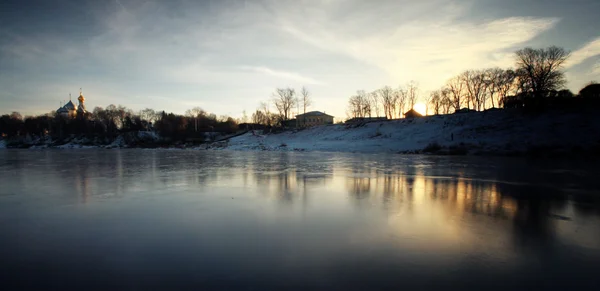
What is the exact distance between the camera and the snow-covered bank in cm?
3087

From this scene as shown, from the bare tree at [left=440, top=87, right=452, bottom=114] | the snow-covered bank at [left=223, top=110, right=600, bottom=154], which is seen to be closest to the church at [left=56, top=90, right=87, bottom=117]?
the snow-covered bank at [left=223, top=110, right=600, bottom=154]

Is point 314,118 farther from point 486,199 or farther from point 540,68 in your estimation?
point 486,199

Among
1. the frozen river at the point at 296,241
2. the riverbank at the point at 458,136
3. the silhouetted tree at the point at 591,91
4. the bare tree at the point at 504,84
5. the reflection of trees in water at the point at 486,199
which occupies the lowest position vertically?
the reflection of trees in water at the point at 486,199

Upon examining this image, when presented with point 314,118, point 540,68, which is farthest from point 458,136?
point 314,118

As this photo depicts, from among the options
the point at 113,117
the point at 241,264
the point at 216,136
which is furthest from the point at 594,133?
the point at 113,117

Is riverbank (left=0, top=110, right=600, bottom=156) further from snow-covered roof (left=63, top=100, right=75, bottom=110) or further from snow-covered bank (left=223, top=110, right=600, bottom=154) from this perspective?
snow-covered roof (left=63, top=100, right=75, bottom=110)

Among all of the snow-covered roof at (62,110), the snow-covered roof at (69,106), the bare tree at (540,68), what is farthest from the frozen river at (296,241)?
the snow-covered roof at (69,106)

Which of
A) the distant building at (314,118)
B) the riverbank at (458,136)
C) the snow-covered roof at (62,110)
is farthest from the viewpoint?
the snow-covered roof at (62,110)

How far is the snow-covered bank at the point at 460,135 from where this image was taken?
→ 101 ft

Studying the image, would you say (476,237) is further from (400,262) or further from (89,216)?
(89,216)

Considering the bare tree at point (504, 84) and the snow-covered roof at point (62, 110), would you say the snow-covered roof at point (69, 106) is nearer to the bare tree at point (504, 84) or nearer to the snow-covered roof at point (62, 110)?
the snow-covered roof at point (62, 110)

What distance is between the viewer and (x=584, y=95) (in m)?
41.2

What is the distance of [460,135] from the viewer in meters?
38.8

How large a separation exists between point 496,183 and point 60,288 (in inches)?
553
